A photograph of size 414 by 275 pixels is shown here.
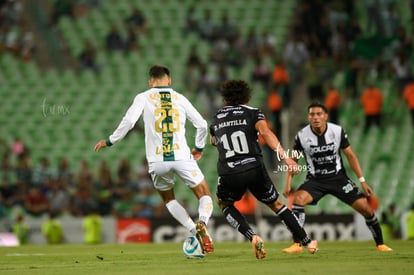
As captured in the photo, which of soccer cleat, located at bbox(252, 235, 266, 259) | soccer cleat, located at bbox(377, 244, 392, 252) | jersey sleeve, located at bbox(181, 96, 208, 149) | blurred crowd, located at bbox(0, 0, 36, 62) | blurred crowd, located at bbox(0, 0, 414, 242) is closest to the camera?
soccer cleat, located at bbox(252, 235, 266, 259)

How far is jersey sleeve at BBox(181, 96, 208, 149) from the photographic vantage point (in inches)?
492

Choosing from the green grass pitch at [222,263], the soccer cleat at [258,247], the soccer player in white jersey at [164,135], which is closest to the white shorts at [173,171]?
the soccer player in white jersey at [164,135]

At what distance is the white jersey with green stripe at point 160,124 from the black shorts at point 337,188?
2311 mm

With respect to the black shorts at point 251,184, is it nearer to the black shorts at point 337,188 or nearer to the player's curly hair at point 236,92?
the player's curly hair at point 236,92

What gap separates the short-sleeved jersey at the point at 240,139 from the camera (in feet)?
38.8

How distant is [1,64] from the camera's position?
2819 cm

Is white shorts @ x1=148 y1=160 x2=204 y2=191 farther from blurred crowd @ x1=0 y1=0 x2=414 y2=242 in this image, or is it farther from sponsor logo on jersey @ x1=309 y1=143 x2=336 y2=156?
blurred crowd @ x1=0 y1=0 x2=414 y2=242

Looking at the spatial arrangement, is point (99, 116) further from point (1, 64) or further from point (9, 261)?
point (9, 261)

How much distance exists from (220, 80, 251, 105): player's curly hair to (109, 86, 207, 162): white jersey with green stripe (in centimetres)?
74

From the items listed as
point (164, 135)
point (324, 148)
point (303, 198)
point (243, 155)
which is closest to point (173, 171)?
point (164, 135)

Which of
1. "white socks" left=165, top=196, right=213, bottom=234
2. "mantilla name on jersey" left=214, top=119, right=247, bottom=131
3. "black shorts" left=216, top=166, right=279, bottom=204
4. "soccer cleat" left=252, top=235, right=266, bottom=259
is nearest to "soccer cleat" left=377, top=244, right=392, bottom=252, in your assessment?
"black shorts" left=216, top=166, right=279, bottom=204

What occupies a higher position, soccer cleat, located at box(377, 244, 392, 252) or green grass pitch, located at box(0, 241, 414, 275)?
green grass pitch, located at box(0, 241, 414, 275)

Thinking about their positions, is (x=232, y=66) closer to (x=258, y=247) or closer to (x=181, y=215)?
(x=181, y=215)

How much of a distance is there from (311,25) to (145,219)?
869 cm
